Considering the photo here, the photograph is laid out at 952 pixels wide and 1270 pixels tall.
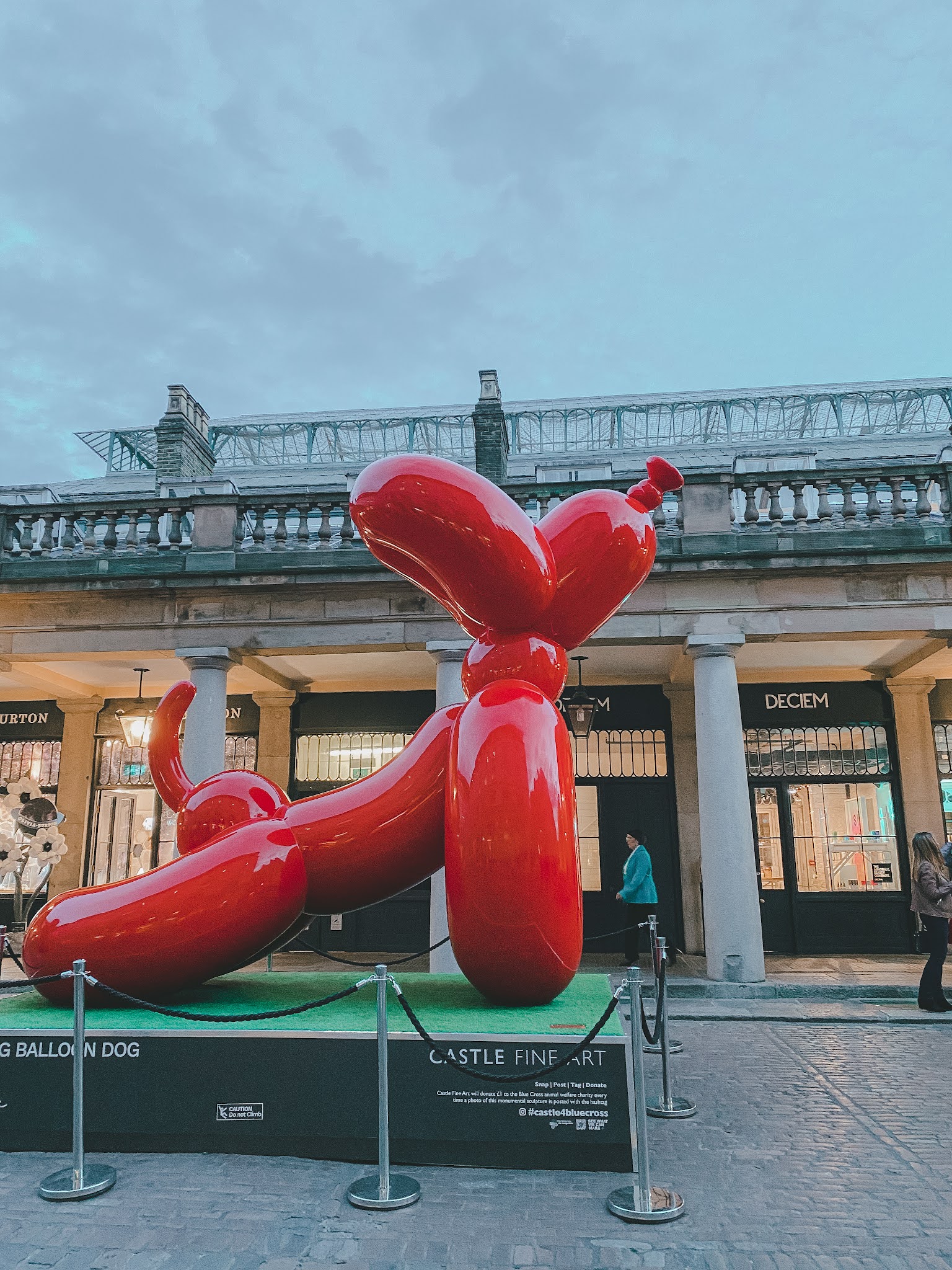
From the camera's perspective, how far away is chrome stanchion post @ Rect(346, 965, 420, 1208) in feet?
13.7

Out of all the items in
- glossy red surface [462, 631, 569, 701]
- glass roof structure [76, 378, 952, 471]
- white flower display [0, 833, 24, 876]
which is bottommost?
white flower display [0, 833, 24, 876]

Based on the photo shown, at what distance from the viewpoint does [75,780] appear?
47.6 feet

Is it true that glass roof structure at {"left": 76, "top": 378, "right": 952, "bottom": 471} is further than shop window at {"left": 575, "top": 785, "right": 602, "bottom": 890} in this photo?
Yes

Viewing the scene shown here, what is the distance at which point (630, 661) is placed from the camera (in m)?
12.7

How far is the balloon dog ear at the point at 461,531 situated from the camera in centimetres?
520

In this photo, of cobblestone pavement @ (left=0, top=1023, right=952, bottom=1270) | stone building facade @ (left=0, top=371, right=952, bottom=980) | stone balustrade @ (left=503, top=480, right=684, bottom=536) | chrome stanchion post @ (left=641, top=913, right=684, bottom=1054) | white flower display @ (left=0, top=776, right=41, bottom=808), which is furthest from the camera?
stone balustrade @ (left=503, top=480, right=684, bottom=536)

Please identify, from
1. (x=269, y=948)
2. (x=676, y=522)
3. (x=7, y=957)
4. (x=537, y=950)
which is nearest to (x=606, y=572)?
(x=537, y=950)

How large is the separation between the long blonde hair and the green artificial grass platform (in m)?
4.15

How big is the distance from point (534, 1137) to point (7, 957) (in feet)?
35.0

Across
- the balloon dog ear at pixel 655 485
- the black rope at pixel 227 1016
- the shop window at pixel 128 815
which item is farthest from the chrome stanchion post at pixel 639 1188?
the shop window at pixel 128 815

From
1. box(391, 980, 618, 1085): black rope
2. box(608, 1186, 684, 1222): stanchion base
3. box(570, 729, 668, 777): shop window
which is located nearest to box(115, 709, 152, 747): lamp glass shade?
box(570, 729, 668, 777): shop window

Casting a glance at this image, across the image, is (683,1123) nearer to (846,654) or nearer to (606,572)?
(606,572)

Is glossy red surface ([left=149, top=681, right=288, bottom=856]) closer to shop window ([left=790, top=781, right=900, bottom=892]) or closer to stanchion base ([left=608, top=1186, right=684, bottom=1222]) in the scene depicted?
stanchion base ([left=608, top=1186, right=684, bottom=1222])

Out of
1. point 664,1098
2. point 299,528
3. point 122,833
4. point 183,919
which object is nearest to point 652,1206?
point 664,1098
